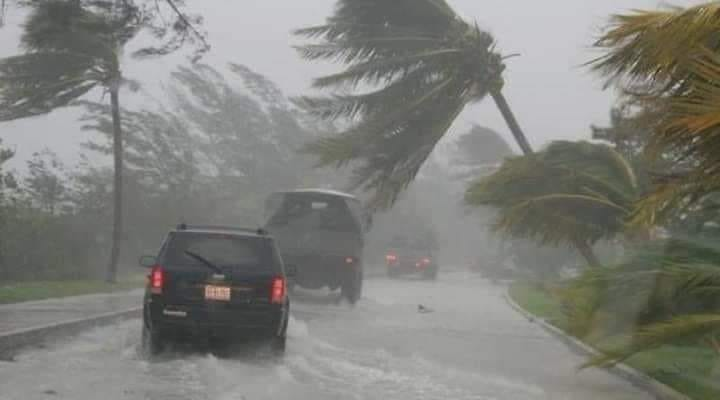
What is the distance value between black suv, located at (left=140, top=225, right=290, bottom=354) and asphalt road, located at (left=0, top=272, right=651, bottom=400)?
0.35m

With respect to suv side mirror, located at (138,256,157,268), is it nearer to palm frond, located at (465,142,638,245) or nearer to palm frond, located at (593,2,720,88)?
palm frond, located at (465,142,638,245)

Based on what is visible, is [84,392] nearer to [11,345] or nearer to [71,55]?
[11,345]

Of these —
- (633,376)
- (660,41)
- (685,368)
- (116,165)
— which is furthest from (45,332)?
(116,165)

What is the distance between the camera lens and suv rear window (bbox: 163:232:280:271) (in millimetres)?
13906

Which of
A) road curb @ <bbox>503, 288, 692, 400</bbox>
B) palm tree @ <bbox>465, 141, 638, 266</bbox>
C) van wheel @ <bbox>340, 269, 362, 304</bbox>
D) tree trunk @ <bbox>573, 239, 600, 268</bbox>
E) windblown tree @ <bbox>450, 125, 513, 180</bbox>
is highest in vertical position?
windblown tree @ <bbox>450, 125, 513, 180</bbox>

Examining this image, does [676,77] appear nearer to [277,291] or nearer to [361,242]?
[277,291]

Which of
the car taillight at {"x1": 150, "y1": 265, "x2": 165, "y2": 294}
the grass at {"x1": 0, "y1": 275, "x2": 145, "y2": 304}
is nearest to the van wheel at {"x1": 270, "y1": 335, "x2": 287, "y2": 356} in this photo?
the car taillight at {"x1": 150, "y1": 265, "x2": 165, "y2": 294}

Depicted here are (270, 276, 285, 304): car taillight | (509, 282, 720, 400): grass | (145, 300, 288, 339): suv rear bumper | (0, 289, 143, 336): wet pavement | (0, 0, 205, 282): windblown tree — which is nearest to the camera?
(509, 282, 720, 400): grass

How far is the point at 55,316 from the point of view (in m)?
17.0

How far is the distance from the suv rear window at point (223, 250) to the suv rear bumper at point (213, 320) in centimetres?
58

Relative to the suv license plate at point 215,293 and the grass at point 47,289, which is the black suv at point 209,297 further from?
the grass at point 47,289

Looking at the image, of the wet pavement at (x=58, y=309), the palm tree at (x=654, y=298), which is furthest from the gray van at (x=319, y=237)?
the palm tree at (x=654, y=298)

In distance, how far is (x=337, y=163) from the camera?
74.6 feet

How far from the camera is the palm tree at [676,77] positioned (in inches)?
311
